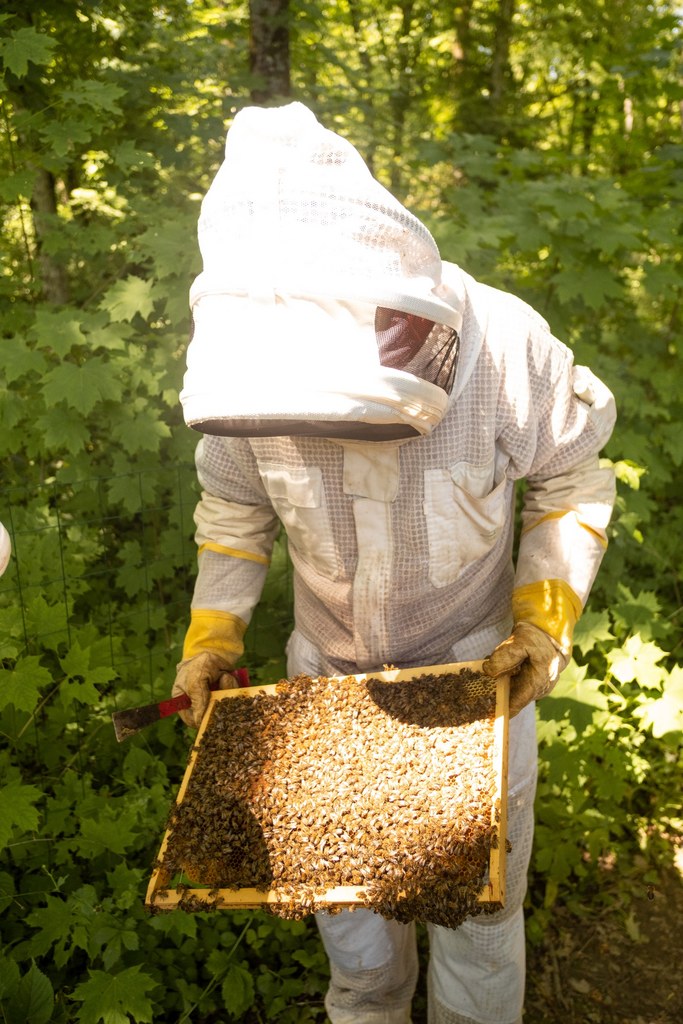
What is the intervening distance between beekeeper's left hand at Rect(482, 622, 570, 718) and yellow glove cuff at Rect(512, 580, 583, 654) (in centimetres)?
2

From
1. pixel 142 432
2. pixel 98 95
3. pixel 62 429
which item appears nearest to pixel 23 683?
pixel 62 429

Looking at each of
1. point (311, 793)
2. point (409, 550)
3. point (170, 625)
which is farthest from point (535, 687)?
point (170, 625)

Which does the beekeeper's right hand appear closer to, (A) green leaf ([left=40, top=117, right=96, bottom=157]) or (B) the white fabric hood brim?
(B) the white fabric hood brim

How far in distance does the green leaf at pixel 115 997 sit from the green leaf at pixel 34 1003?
125mm

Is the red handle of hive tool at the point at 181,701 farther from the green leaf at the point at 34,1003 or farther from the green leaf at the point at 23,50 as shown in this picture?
the green leaf at the point at 23,50

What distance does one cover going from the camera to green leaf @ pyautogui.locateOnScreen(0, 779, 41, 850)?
268 cm

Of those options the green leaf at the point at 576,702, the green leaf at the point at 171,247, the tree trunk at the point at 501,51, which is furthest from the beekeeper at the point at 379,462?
the tree trunk at the point at 501,51

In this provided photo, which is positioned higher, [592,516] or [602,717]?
[592,516]

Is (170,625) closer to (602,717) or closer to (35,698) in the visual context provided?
(35,698)

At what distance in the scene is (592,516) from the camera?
7.57 feet

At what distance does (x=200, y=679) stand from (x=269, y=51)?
4.78m

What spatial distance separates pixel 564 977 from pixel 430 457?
8.15ft

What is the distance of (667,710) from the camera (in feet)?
11.1

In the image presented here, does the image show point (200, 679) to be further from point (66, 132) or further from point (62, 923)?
point (66, 132)
